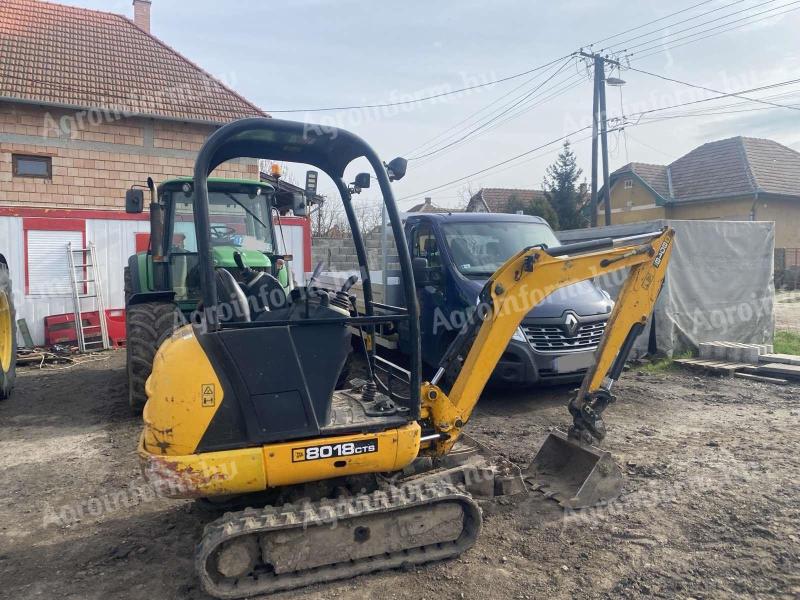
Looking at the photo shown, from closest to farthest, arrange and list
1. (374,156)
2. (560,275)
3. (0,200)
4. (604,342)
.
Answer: (374,156)
(560,275)
(604,342)
(0,200)

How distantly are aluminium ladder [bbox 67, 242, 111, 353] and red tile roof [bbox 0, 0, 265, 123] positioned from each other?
375 cm

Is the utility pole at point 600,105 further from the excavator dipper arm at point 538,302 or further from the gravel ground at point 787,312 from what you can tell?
the excavator dipper arm at point 538,302

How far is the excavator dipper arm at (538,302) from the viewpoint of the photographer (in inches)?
149

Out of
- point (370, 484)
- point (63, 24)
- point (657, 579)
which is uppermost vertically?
point (63, 24)

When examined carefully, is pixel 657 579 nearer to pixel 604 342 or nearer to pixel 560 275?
pixel 604 342

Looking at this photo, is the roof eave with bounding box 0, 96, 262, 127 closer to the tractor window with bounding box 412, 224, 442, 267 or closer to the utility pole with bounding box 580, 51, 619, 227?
the tractor window with bounding box 412, 224, 442, 267

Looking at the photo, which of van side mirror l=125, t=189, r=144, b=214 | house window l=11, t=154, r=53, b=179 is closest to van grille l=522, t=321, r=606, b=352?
van side mirror l=125, t=189, r=144, b=214

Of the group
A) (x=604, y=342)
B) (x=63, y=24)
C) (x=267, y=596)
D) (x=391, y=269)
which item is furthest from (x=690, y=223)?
(x=63, y=24)

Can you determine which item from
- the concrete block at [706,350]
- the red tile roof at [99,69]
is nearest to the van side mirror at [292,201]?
the concrete block at [706,350]

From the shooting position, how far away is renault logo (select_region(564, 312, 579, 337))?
646cm

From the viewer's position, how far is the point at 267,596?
3051 mm

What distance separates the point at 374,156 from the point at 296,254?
9.75 metres

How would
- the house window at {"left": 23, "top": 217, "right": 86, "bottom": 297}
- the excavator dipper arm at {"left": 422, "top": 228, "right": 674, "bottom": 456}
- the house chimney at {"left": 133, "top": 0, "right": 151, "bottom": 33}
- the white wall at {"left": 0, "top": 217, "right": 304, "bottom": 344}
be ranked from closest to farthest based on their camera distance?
1. the excavator dipper arm at {"left": 422, "top": 228, "right": 674, "bottom": 456}
2. the white wall at {"left": 0, "top": 217, "right": 304, "bottom": 344}
3. the house window at {"left": 23, "top": 217, "right": 86, "bottom": 297}
4. the house chimney at {"left": 133, "top": 0, "right": 151, "bottom": 33}

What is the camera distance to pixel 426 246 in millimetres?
7441
